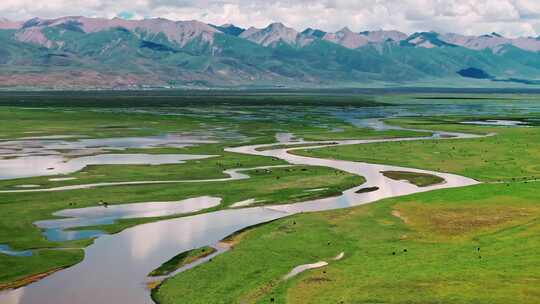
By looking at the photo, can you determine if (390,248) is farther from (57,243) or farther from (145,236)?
(57,243)

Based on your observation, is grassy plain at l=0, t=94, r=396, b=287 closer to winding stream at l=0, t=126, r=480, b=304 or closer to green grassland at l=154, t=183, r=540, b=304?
winding stream at l=0, t=126, r=480, b=304

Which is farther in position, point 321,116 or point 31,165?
point 321,116

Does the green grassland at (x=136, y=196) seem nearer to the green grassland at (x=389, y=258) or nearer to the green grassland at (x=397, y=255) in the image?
the green grassland at (x=397, y=255)

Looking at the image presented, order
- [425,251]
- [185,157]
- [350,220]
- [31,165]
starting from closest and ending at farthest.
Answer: [425,251], [350,220], [31,165], [185,157]

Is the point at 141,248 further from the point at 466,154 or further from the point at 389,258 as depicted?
the point at 466,154

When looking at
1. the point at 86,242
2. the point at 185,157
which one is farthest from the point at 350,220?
the point at 185,157

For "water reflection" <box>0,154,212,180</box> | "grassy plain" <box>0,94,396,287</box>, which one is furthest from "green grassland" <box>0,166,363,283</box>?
"water reflection" <box>0,154,212,180</box>
